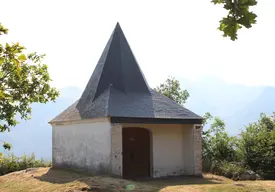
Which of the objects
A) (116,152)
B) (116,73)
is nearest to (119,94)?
(116,73)

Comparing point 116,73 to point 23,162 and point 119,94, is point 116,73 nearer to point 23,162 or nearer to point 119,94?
point 119,94

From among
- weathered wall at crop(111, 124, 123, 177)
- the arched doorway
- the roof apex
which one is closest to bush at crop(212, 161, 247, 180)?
the arched doorway

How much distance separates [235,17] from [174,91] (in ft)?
78.0

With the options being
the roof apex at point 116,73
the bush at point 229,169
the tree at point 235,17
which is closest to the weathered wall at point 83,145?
the roof apex at point 116,73

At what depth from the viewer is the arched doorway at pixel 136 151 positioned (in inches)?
661

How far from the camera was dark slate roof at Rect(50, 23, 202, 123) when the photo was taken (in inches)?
623

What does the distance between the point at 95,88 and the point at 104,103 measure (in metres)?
1.71

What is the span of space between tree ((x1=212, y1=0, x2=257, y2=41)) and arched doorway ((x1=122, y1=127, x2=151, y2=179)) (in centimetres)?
1374

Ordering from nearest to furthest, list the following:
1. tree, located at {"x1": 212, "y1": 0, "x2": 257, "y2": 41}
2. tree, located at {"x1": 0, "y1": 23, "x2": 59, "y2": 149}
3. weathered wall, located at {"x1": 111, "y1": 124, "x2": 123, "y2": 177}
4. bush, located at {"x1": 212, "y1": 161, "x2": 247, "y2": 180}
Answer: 1. tree, located at {"x1": 212, "y1": 0, "x2": 257, "y2": 41}
2. tree, located at {"x1": 0, "y1": 23, "x2": 59, "y2": 149}
3. weathered wall, located at {"x1": 111, "y1": 124, "x2": 123, "y2": 177}
4. bush, located at {"x1": 212, "y1": 161, "x2": 247, "y2": 180}

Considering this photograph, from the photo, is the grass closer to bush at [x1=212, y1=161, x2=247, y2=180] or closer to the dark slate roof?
the dark slate roof

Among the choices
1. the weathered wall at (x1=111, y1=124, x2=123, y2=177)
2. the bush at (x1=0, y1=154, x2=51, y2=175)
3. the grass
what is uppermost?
the weathered wall at (x1=111, y1=124, x2=123, y2=177)

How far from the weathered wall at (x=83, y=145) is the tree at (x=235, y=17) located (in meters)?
11.9

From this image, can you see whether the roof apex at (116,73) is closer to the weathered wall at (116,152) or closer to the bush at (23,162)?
the weathered wall at (116,152)

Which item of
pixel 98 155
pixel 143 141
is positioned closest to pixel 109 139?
pixel 98 155
